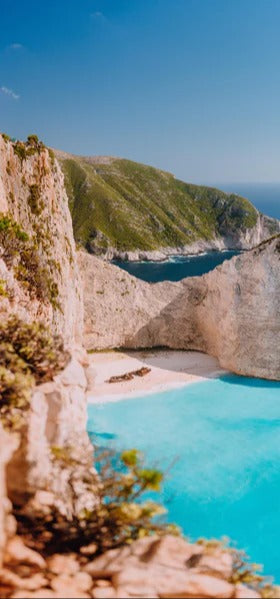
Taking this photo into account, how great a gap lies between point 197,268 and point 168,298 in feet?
217

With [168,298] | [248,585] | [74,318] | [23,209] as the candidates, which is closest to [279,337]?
[168,298]

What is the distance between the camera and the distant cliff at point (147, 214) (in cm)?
12962

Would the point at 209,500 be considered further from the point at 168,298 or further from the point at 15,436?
the point at 168,298

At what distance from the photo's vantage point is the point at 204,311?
40.0 meters

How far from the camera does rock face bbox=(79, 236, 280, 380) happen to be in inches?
1359

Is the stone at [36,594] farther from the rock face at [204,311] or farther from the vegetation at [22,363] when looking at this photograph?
the rock face at [204,311]

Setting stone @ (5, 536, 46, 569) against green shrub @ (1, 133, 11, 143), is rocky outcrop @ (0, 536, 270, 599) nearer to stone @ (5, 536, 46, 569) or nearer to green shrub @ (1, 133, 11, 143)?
stone @ (5, 536, 46, 569)

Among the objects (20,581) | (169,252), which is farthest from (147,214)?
(20,581)

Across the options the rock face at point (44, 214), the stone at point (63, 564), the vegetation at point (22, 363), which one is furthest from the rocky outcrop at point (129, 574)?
the rock face at point (44, 214)

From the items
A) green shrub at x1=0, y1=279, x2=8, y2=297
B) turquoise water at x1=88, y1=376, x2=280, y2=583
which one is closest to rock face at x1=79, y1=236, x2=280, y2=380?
turquoise water at x1=88, y1=376, x2=280, y2=583

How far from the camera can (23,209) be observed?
92.6ft

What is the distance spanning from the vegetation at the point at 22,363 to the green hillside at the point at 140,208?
382ft

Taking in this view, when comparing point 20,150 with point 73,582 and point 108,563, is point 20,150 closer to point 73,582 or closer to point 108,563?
point 108,563

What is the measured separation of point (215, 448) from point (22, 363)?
17.9 meters
